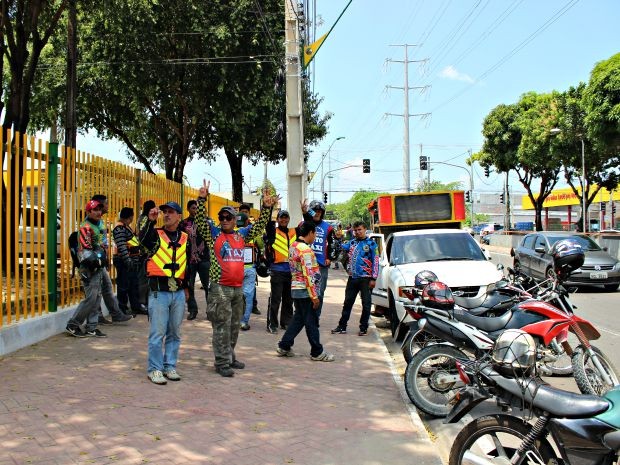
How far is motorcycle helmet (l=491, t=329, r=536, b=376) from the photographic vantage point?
3498 mm

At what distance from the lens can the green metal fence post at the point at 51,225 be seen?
759 cm

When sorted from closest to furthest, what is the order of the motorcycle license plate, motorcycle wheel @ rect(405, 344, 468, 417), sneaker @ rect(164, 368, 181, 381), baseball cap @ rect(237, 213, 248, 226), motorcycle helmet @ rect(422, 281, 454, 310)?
motorcycle wheel @ rect(405, 344, 468, 417), motorcycle helmet @ rect(422, 281, 454, 310), sneaker @ rect(164, 368, 181, 381), baseball cap @ rect(237, 213, 248, 226), the motorcycle license plate

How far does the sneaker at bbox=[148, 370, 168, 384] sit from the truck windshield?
15.5ft

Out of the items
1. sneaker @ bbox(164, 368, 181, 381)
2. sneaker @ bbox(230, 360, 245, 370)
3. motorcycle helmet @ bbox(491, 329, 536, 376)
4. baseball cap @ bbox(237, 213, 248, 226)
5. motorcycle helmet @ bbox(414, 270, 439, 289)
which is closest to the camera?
motorcycle helmet @ bbox(491, 329, 536, 376)

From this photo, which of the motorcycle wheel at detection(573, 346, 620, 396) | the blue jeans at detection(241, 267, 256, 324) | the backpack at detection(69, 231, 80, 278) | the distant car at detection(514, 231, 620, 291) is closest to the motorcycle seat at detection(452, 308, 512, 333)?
the motorcycle wheel at detection(573, 346, 620, 396)

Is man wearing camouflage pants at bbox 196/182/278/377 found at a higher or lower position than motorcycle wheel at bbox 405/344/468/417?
higher

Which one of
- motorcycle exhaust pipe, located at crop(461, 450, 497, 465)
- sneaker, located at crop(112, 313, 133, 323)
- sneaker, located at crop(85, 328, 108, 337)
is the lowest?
motorcycle exhaust pipe, located at crop(461, 450, 497, 465)

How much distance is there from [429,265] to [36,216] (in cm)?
552

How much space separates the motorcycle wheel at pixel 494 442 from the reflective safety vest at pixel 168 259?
3.44 m

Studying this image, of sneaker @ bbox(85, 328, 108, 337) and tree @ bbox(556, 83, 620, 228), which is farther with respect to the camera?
tree @ bbox(556, 83, 620, 228)

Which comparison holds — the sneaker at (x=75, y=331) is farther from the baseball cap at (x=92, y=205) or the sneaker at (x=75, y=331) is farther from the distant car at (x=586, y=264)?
the distant car at (x=586, y=264)

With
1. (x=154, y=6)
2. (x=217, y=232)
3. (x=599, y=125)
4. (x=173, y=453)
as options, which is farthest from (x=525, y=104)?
(x=173, y=453)

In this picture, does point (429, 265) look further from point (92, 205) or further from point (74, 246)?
point (74, 246)

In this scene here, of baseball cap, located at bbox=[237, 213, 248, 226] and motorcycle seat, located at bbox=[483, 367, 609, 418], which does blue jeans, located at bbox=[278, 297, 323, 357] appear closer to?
baseball cap, located at bbox=[237, 213, 248, 226]
